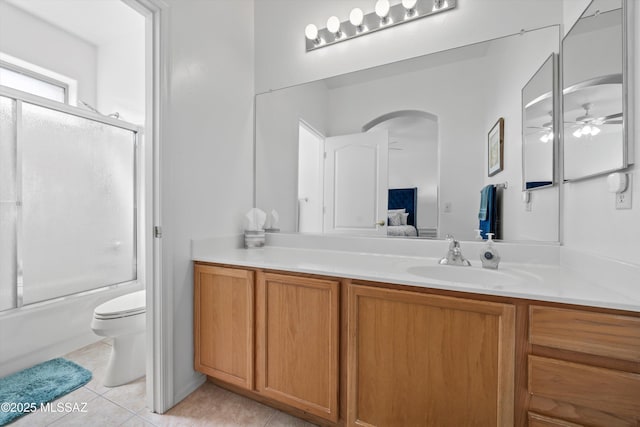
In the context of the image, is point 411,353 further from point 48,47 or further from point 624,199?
point 48,47

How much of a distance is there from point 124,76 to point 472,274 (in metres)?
3.29

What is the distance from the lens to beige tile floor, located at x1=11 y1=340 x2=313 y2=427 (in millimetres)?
1369

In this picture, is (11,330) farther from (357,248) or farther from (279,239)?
(357,248)

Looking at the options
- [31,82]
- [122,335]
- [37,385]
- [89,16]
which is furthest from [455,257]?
[31,82]

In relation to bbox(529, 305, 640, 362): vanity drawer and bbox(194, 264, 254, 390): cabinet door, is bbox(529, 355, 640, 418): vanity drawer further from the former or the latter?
bbox(194, 264, 254, 390): cabinet door

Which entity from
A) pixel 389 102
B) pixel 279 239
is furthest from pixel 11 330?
pixel 389 102

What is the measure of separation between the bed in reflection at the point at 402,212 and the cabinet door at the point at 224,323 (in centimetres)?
87

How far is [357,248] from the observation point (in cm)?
177

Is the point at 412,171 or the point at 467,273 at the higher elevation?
the point at 412,171

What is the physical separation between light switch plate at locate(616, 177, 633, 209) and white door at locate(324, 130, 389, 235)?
975 millimetres

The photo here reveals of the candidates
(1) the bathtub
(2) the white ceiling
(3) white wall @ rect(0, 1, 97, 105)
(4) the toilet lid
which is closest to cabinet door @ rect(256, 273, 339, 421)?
(4) the toilet lid

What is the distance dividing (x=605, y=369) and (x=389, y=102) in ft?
4.91

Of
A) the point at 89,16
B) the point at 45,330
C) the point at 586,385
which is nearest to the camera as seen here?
the point at 586,385

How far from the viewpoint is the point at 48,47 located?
2.51 metres
